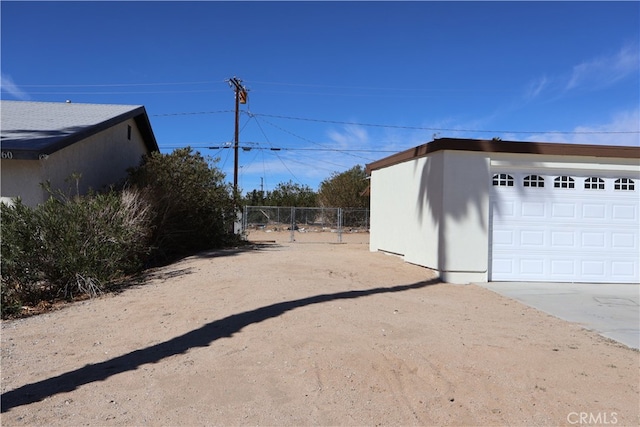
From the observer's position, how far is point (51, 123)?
14.1 m

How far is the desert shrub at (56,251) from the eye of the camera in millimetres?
8555

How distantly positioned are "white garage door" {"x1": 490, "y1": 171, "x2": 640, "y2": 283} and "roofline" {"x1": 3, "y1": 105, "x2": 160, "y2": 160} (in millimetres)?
10376

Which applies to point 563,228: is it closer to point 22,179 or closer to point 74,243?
point 74,243

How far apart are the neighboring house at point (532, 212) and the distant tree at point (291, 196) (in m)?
31.8

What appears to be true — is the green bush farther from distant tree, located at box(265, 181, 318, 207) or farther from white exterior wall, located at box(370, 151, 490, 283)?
distant tree, located at box(265, 181, 318, 207)

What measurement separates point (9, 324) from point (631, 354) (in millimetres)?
8550

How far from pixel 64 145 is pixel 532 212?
11.4 m

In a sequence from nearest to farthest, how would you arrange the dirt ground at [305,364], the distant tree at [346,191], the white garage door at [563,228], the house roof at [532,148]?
the dirt ground at [305,364], the house roof at [532,148], the white garage door at [563,228], the distant tree at [346,191]

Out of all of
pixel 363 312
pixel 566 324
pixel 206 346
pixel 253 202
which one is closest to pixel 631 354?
pixel 566 324

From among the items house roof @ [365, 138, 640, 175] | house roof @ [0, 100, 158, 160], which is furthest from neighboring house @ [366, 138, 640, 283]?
house roof @ [0, 100, 158, 160]

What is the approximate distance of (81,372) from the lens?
16.1ft

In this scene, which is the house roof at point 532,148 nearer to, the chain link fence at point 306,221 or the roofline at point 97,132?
the roofline at point 97,132

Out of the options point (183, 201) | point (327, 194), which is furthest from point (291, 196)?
point (183, 201)

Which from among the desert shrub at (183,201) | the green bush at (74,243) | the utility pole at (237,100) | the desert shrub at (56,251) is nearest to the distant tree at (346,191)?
the utility pole at (237,100)
